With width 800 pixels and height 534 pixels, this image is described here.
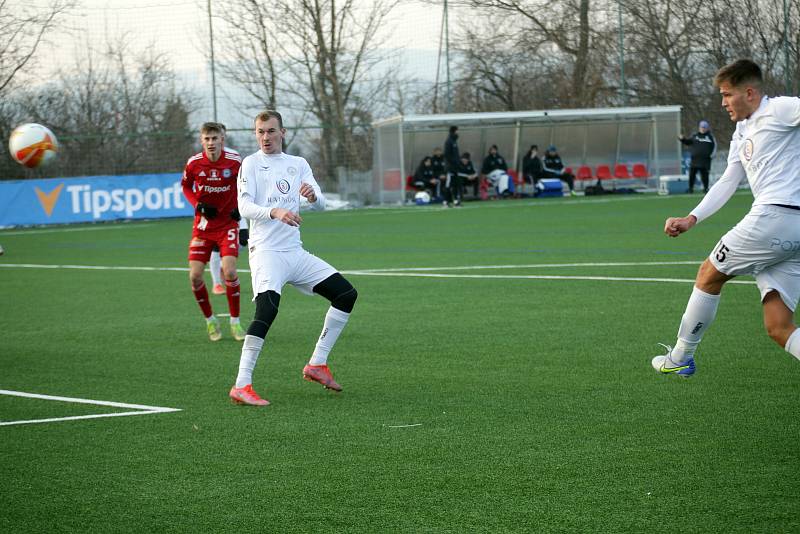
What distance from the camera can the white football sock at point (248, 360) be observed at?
695cm

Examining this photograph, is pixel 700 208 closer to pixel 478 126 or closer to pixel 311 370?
pixel 311 370

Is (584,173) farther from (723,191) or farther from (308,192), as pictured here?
(723,191)

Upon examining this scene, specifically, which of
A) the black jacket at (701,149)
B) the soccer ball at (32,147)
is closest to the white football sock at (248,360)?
the soccer ball at (32,147)

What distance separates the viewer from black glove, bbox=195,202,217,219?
10.2 metres

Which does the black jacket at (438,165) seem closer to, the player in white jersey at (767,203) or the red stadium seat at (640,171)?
the red stadium seat at (640,171)

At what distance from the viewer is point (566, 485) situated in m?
4.81

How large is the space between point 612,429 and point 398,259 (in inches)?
425

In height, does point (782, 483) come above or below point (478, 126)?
below

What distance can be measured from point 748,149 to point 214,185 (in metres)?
5.87

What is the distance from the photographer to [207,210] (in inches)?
400

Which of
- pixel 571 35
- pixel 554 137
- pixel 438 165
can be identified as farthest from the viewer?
pixel 571 35

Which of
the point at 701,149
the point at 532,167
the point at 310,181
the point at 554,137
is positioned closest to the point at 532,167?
the point at 532,167

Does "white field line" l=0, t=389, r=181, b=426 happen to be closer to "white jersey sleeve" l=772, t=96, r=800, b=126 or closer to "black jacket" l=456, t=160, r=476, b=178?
"white jersey sleeve" l=772, t=96, r=800, b=126

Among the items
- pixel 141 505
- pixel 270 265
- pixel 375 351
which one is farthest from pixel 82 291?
pixel 141 505
